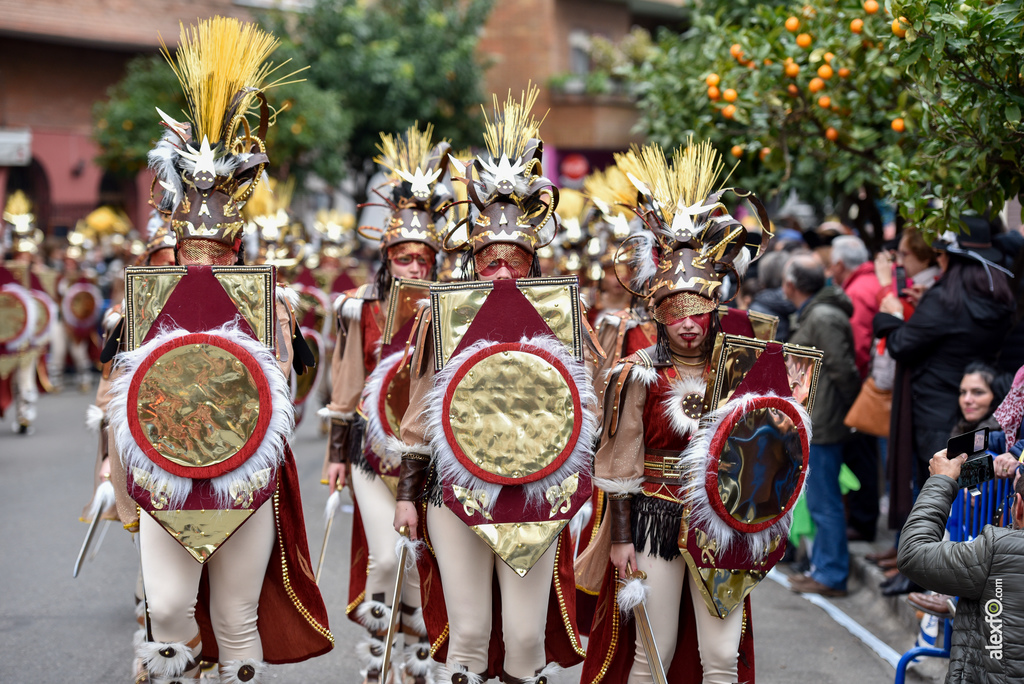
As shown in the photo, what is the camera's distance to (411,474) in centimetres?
413

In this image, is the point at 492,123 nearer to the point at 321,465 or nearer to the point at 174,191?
the point at 174,191

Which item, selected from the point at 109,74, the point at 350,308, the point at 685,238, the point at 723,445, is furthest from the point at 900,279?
the point at 109,74

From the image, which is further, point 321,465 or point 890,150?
point 321,465

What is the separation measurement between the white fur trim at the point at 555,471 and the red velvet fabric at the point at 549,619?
37 centimetres

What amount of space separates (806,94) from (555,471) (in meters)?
4.47

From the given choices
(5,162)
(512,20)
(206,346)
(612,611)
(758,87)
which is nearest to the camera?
(206,346)

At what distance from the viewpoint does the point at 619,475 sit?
166 inches

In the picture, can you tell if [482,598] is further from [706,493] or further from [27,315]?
[27,315]

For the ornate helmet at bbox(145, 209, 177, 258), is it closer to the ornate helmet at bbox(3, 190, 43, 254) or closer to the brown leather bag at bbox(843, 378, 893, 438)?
the brown leather bag at bbox(843, 378, 893, 438)

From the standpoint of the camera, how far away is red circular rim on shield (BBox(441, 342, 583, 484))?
3.85 meters

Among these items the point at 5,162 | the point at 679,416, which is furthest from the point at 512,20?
the point at 679,416

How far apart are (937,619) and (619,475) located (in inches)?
83.5

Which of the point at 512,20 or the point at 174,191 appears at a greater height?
the point at 512,20

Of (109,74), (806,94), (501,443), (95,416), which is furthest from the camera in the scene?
(109,74)
